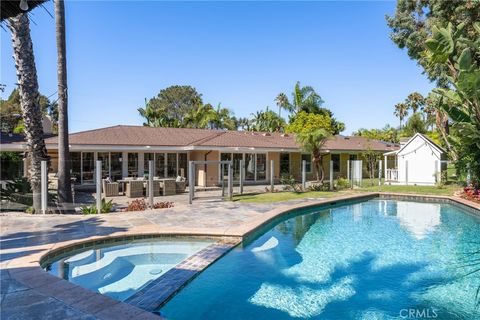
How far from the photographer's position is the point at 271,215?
12844 mm

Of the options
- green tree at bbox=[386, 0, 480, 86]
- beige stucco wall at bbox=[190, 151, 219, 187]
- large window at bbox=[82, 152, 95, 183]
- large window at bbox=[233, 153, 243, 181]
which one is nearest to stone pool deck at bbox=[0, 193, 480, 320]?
beige stucco wall at bbox=[190, 151, 219, 187]

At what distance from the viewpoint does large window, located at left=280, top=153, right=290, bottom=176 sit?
2808cm

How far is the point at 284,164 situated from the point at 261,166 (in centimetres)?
252

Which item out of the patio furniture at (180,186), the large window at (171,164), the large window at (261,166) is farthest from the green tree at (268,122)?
the patio furniture at (180,186)

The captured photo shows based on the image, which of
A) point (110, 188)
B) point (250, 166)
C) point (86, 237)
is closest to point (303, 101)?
point (250, 166)

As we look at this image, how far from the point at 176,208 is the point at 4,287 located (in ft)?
29.4

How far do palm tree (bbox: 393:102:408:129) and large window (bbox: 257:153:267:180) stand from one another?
4686 centimetres

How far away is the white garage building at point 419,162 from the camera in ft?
83.6

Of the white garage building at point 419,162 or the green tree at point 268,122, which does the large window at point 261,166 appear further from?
the green tree at point 268,122

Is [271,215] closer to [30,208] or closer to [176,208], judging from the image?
[176,208]

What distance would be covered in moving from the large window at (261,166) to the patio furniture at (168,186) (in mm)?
8927

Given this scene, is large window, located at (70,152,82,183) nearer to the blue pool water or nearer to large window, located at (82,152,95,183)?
large window, located at (82,152,95,183)

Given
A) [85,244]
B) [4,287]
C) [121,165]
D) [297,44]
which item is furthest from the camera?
[121,165]

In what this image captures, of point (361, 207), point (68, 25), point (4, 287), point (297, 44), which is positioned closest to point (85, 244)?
point (4, 287)
